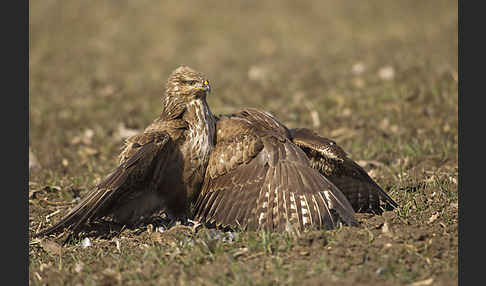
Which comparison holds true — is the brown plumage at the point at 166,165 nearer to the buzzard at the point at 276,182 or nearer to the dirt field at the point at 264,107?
the buzzard at the point at 276,182

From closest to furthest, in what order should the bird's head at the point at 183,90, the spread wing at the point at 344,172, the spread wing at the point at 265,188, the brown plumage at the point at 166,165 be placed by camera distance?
1. the spread wing at the point at 265,188
2. the brown plumage at the point at 166,165
3. the spread wing at the point at 344,172
4. the bird's head at the point at 183,90

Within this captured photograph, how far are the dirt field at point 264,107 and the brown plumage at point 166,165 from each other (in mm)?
309

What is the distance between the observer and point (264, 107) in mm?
9672

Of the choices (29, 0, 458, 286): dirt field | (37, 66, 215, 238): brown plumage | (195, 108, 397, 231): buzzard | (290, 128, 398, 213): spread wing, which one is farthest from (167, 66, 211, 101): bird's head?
(29, 0, 458, 286): dirt field

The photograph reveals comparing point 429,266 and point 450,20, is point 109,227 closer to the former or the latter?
point 429,266

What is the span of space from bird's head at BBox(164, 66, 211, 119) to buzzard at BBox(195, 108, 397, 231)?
390 mm

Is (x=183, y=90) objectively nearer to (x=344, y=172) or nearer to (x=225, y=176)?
(x=225, y=176)

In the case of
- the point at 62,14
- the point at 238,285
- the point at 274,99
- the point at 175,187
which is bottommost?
the point at 238,285

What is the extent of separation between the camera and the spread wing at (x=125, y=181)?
4.92 m

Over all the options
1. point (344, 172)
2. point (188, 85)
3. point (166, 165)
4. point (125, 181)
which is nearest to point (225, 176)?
point (166, 165)

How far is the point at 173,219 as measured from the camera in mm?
5555

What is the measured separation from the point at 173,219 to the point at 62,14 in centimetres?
1159

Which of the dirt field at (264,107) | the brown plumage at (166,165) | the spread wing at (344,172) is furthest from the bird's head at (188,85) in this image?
the dirt field at (264,107)

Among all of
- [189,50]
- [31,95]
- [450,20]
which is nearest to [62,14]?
[189,50]
